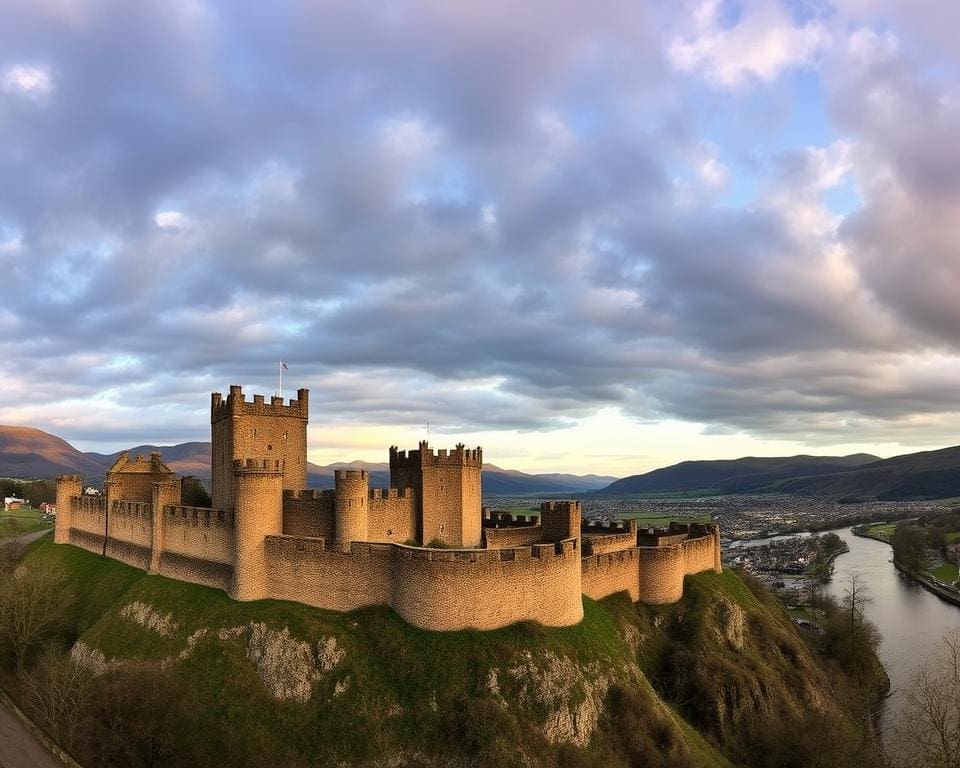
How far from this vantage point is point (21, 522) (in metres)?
94.2

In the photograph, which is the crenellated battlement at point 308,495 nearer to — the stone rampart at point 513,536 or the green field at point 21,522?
the stone rampart at point 513,536

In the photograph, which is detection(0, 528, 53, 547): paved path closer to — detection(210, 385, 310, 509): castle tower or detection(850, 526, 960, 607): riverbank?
detection(210, 385, 310, 509): castle tower

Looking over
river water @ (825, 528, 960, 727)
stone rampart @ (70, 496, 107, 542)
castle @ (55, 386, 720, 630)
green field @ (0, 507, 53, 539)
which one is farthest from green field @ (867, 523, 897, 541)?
green field @ (0, 507, 53, 539)

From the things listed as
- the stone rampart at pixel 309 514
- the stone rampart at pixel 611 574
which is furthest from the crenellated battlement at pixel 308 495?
the stone rampart at pixel 611 574

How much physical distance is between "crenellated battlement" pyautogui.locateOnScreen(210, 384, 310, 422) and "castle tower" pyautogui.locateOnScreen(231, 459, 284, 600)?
6544mm

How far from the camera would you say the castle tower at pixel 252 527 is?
110ft

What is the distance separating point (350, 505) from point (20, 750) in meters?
16.1

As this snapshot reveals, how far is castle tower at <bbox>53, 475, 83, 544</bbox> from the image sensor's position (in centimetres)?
5638

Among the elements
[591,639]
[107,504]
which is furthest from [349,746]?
[107,504]

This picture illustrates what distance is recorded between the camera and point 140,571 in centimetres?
4266

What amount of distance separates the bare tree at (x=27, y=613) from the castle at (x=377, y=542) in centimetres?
479

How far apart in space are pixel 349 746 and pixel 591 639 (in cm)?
1253

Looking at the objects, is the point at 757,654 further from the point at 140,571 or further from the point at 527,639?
the point at 140,571

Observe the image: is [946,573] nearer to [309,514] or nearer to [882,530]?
[882,530]
